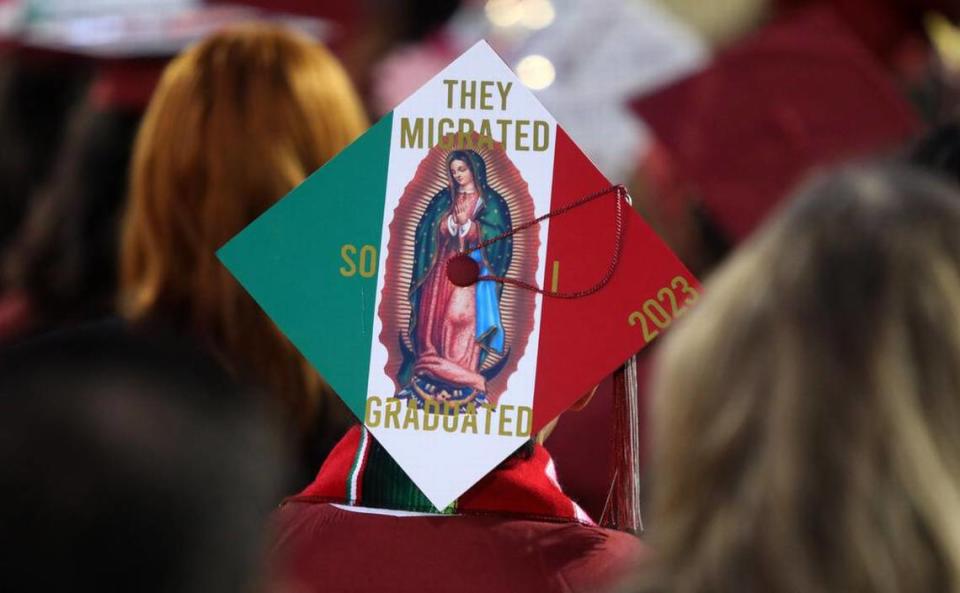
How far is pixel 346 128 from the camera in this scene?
2557 mm

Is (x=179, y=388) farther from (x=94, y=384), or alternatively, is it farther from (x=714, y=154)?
(x=714, y=154)

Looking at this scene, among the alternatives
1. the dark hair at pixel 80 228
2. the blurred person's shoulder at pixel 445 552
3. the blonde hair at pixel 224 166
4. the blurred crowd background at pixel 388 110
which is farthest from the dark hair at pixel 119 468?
the dark hair at pixel 80 228

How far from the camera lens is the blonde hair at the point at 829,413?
1103 mm

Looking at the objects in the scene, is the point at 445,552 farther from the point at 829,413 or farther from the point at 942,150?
the point at 942,150

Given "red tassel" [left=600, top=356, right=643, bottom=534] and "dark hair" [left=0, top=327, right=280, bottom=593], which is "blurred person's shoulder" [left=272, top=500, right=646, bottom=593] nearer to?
"red tassel" [left=600, top=356, right=643, bottom=534]

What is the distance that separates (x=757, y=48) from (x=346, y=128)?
0.99m

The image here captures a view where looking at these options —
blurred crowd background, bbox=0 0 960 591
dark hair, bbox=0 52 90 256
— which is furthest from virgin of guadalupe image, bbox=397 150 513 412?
dark hair, bbox=0 52 90 256

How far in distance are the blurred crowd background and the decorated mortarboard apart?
0.66 ft

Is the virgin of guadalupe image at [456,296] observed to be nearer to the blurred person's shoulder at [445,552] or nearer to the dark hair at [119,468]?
the blurred person's shoulder at [445,552]

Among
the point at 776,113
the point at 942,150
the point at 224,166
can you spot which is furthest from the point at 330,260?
the point at 776,113

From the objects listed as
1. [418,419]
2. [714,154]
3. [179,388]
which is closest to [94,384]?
[179,388]

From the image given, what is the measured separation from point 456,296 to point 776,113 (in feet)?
5.57

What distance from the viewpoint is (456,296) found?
1583mm

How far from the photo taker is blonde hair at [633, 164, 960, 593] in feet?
3.62
